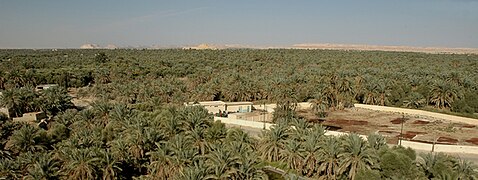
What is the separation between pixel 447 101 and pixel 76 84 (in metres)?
74.9

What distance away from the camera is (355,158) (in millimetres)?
30453

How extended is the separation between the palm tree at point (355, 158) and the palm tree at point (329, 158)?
46 centimetres

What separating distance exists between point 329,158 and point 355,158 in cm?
197

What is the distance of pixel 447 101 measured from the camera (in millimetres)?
62594

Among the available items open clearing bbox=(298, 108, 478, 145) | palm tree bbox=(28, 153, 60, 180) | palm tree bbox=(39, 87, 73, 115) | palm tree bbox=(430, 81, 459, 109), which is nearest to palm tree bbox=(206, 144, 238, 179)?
palm tree bbox=(28, 153, 60, 180)

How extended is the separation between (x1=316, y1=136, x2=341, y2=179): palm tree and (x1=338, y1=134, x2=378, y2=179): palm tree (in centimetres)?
46

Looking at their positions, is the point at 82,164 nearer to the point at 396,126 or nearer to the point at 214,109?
the point at 214,109

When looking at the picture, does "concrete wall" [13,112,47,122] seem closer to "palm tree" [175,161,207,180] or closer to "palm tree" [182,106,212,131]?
"palm tree" [182,106,212,131]

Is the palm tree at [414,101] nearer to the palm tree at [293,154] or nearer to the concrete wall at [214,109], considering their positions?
the concrete wall at [214,109]

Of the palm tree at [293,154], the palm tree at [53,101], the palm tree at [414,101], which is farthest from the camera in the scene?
the palm tree at [414,101]

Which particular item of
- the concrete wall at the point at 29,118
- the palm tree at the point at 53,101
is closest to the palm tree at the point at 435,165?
the concrete wall at the point at 29,118

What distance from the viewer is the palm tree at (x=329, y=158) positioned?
31125mm

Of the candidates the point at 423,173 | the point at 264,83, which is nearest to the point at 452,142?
the point at 423,173

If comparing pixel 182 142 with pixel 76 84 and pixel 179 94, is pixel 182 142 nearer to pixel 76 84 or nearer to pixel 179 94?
pixel 179 94
